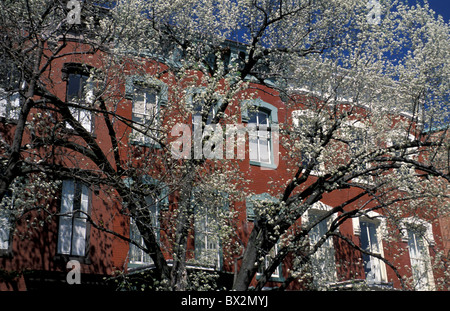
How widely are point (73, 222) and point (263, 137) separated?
7.27 meters

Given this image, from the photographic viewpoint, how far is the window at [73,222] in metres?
15.0

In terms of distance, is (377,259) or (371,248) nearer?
(377,259)

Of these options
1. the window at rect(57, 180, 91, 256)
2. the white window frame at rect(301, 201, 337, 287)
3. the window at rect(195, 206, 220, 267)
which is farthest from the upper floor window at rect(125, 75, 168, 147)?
the white window frame at rect(301, 201, 337, 287)

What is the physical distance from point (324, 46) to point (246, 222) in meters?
6.02

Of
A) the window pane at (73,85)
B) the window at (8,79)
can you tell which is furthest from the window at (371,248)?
the window at (8,79)

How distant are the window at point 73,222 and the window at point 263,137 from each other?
5.87 meters

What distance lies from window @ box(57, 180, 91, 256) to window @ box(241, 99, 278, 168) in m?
5.87

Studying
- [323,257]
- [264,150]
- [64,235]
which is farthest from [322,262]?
[64,235]

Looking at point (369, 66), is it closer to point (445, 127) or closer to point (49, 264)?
point (445, 127)

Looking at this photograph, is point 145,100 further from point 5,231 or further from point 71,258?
point 5,231

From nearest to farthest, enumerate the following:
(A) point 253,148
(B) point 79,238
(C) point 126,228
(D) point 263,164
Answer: (B) point 79,238 < (C) point 126,228 < (D) point 263,164 < (A) point 253,148

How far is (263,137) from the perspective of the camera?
19219mm

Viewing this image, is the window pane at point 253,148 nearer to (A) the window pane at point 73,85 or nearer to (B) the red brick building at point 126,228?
(B) the red brick building at point 126,228

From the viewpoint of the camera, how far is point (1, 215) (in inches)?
548
